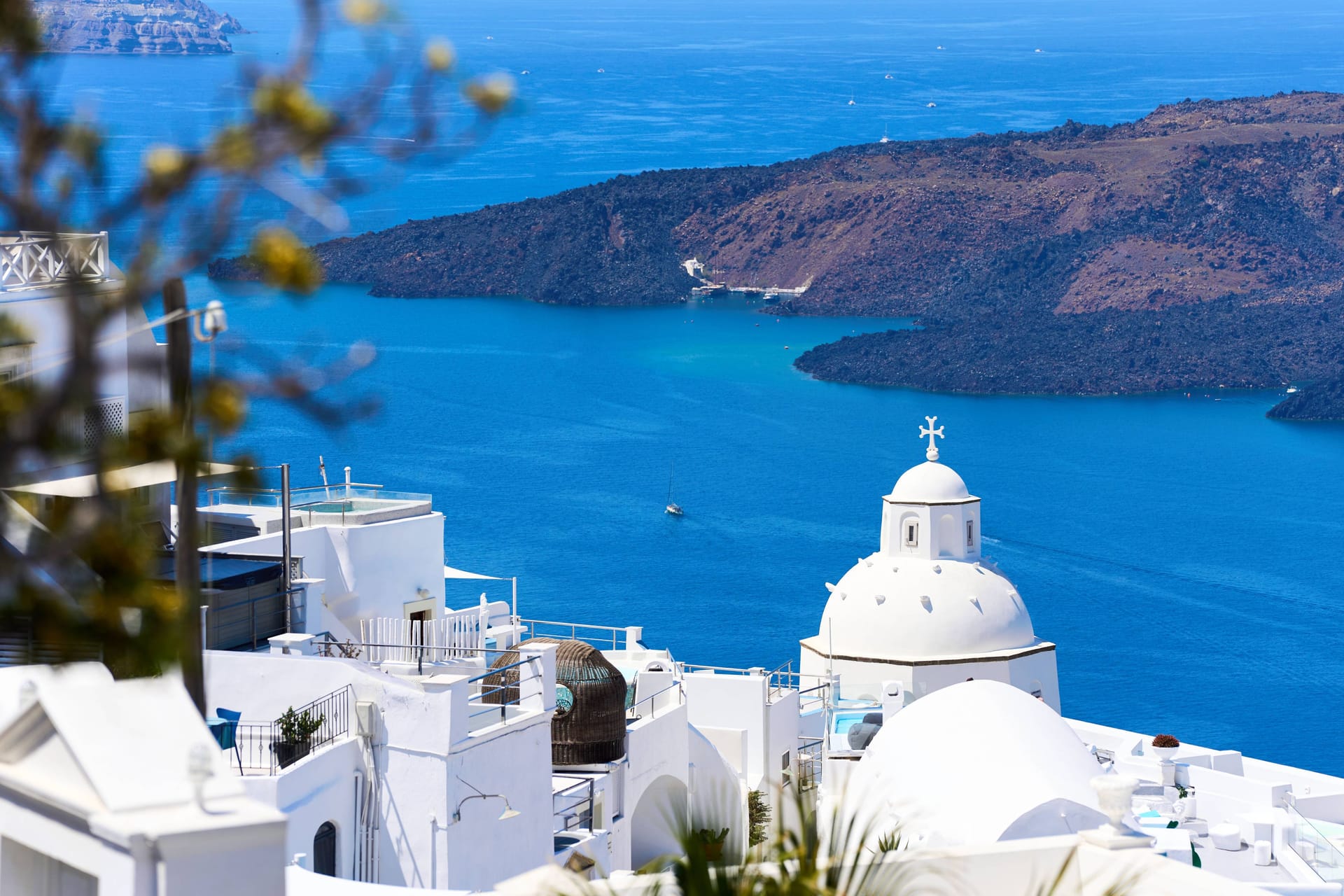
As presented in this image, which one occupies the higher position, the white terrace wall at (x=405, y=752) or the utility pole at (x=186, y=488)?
the utility pole at (x=186, y=488)

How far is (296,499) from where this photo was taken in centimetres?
2308

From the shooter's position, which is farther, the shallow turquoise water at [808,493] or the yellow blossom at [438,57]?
the shallow turquoise water at [808,493]

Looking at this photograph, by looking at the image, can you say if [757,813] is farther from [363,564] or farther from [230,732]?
[230,732]

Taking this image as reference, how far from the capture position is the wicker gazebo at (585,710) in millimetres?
18562

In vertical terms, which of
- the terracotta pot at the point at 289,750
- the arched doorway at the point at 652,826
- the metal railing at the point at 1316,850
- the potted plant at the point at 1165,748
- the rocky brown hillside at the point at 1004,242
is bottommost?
the potted plant at the point at 1165,748

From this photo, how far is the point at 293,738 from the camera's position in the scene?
1477 centimetres

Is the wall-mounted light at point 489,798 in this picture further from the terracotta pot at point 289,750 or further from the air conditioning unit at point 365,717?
the terracotta pot at point 289,750

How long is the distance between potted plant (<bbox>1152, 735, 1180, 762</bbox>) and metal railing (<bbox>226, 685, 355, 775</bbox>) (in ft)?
46.4

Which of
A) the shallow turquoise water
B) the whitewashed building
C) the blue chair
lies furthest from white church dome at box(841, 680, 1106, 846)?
the shallow turquoise water

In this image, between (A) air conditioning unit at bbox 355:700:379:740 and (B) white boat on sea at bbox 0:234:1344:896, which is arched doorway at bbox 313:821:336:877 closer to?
(B) white boat on sea at bbox 0:234:1344:896

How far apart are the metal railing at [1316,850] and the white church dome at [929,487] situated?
37.5 ft

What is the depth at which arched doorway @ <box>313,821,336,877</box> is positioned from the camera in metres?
14.9

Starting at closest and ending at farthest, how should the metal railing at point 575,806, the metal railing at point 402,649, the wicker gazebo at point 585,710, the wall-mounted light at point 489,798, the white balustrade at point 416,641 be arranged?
the wall-mounted light at point 489,798 → the metal railing at point 402,649 → the white balustrade at point 416,641 → the metal railing at point 575,806 → the wicker gazebo at point 585,710

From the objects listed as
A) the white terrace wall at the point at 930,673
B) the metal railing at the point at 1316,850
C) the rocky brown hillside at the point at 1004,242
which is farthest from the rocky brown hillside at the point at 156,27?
the rocky brown hillside at the point at 1004,242
